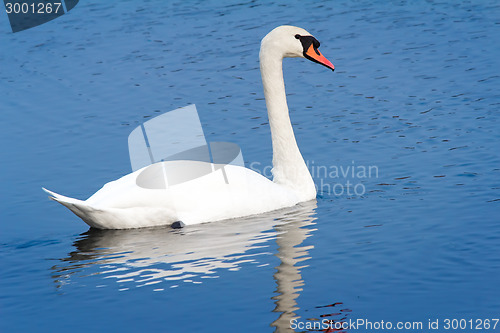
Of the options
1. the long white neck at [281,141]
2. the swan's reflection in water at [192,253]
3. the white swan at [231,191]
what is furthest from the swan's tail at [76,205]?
the long white neck at [281,141]

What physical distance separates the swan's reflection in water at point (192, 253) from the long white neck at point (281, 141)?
21.9 inches

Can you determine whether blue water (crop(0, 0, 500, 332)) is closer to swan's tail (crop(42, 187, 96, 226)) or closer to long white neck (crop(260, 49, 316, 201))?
swan's tail (crop(42, 187, 96, 226))

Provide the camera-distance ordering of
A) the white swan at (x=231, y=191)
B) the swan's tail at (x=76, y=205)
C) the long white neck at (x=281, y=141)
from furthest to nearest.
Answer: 1. the long white neck at (x=281, y=141)
2. the white swan at (x=231, y=191)
3. the swan's tail at (x=76, y=205)

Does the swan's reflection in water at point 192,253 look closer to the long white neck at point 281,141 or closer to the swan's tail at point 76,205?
the swan's tail at point 76,205

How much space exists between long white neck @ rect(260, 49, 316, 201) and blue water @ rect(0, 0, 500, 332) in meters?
0.43

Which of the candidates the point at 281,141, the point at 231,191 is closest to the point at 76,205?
the point at 231,191

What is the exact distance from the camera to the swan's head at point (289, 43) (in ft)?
33.9

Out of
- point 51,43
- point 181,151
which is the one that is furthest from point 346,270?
point 51,43

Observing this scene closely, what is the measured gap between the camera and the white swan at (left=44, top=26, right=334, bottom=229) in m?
9.11

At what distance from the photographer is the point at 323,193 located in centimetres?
1049

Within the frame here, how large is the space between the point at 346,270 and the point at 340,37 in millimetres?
10241

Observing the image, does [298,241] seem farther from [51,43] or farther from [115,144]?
[51,43]

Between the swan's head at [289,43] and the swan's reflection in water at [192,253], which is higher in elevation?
the swan's head at [289,43]

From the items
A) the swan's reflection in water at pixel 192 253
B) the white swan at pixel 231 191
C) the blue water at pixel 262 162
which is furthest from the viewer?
the white swan at pixel 231 191
